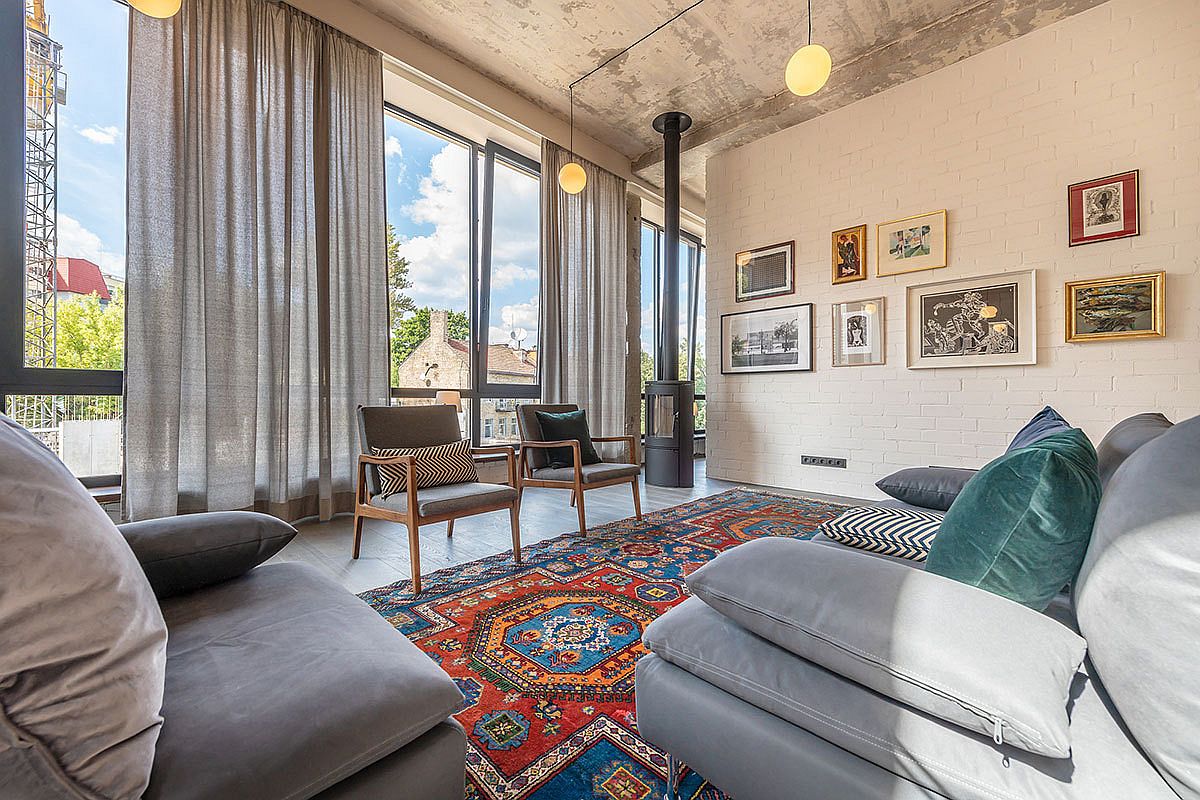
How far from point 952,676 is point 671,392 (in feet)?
14.2

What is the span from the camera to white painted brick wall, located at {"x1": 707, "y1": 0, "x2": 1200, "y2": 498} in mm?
3141

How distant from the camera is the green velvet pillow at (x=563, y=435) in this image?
3.38m

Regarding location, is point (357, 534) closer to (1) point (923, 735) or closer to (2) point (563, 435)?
(2) point (563, 435)

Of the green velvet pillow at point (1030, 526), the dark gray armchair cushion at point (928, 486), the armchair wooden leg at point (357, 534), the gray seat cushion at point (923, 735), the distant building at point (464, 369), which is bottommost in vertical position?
the armchair wooden leg at point (357, 534)

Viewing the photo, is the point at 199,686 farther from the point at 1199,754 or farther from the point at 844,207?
the point at 844,207

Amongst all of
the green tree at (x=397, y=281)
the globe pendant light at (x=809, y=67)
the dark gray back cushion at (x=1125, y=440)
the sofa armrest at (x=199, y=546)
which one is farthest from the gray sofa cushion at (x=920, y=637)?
the green tree at (x=397, y=281)

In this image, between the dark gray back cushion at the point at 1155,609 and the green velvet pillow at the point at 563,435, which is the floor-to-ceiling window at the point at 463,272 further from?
the dark gray back cushion at the point at 1155,609

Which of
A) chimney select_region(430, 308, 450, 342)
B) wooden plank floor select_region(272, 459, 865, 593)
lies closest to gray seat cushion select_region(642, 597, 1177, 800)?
wooden plank floor select_region(272, 459, 865, 593)

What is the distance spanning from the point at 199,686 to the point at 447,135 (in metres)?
4.79

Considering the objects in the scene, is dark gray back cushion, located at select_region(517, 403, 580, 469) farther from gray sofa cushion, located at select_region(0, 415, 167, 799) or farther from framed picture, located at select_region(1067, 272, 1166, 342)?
framed picture, located at select_region(1067, 272, 1166, 342)

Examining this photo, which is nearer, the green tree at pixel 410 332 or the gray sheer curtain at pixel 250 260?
the gray sheer curtain at pixel 250 260

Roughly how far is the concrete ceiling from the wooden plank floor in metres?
3.54

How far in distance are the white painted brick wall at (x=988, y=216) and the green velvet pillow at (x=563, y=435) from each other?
7.33 ft

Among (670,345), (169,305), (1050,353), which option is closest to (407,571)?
(169,305)
